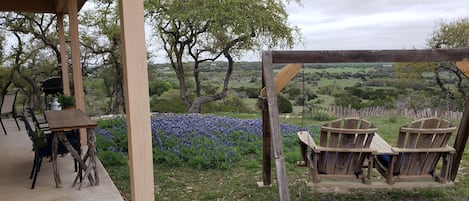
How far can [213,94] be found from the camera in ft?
39.6

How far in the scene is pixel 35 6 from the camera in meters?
5.41

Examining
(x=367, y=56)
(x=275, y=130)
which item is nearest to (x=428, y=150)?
(x=367, y=56)

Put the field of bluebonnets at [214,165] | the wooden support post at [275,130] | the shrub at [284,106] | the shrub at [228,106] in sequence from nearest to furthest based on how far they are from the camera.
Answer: the wooden support post at [275,130], the field of bluebonnets at [214,165], the shrub at [284,106], the shrub at [228,106]

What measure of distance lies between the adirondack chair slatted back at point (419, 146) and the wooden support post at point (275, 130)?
3.94 feet

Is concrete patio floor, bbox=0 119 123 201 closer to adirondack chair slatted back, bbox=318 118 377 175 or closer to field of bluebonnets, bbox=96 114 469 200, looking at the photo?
field of bluebonnets, bbox=96 114 469 200

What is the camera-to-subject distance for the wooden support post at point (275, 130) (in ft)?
8.87

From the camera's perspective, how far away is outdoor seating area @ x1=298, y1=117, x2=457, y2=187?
123 inches

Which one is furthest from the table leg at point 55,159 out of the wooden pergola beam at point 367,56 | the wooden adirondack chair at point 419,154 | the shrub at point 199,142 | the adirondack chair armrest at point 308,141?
the wooden adirondack chair at point 419,154

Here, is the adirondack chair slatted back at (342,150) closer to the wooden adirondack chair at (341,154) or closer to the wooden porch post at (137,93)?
the wooden adirondack chair at (341,154)

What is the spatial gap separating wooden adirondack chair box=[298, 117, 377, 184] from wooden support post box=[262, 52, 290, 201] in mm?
533

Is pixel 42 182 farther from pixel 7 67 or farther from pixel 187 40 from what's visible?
pixel 187 40

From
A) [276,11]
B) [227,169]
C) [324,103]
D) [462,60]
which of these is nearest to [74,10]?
[227,169]

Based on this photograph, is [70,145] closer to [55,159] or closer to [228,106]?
[55,159]

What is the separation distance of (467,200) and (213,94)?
9085mm
